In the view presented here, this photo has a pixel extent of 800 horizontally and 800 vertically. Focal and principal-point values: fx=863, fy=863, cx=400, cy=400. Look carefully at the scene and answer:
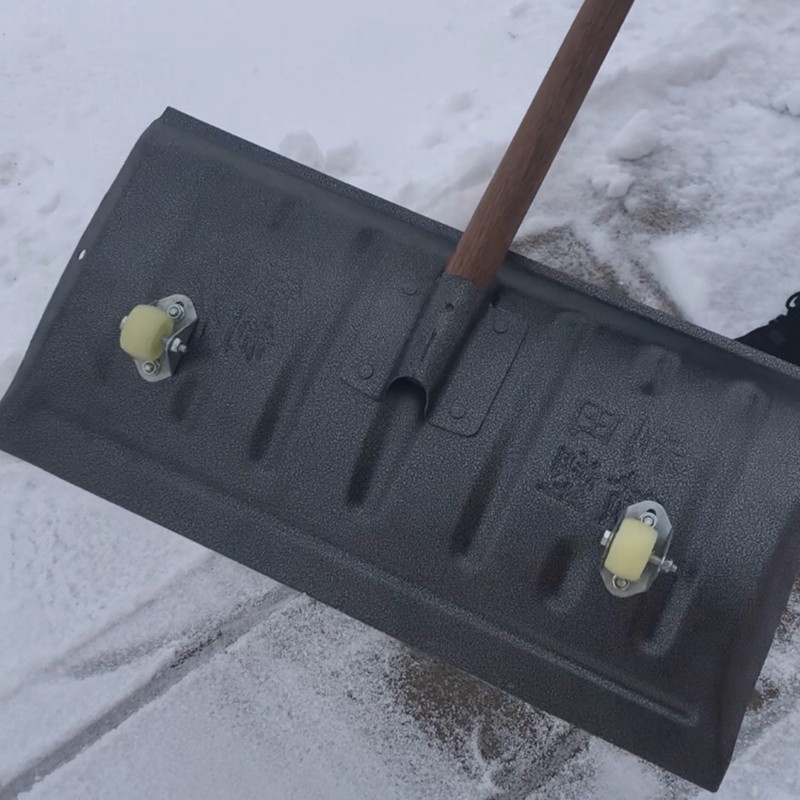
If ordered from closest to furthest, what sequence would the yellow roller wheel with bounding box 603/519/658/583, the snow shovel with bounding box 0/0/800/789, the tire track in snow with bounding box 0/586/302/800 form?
the yellow roller wheel with bounding box 603/519/658/583, the snow shovel with bounding box 0/0/800/789, the tire track in snow with bounding box 0/586/302/800

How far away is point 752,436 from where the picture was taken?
1.28 m

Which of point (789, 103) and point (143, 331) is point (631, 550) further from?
point (789, 103)

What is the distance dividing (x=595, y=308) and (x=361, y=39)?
0.89 metres

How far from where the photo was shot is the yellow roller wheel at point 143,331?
125 centimetres

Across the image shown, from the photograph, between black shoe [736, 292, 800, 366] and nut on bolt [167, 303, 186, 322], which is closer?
nut on bolt [167, 303, 186, 322]

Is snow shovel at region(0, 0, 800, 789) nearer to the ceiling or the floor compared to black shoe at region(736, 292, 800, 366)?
nearer to the floor

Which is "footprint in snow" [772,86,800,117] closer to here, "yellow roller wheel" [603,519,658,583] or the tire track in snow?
"yellow roller wheel" [603,519,658,583]

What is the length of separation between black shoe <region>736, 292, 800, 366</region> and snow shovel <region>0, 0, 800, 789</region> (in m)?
0.36

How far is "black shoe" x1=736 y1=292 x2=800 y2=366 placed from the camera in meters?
1.65

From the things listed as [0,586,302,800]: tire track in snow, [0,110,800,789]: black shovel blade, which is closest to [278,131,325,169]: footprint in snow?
[0,110,800,789]: black shovel blade

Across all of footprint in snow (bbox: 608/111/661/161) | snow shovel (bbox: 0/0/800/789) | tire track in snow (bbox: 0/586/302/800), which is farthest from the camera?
footprint in snow (bbox: 608/111/661/161)

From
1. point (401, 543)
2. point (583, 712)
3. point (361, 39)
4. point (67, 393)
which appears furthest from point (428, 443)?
point (361, 39)

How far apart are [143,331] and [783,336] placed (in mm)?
1182

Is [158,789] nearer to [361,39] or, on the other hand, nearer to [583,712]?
[583,712]
